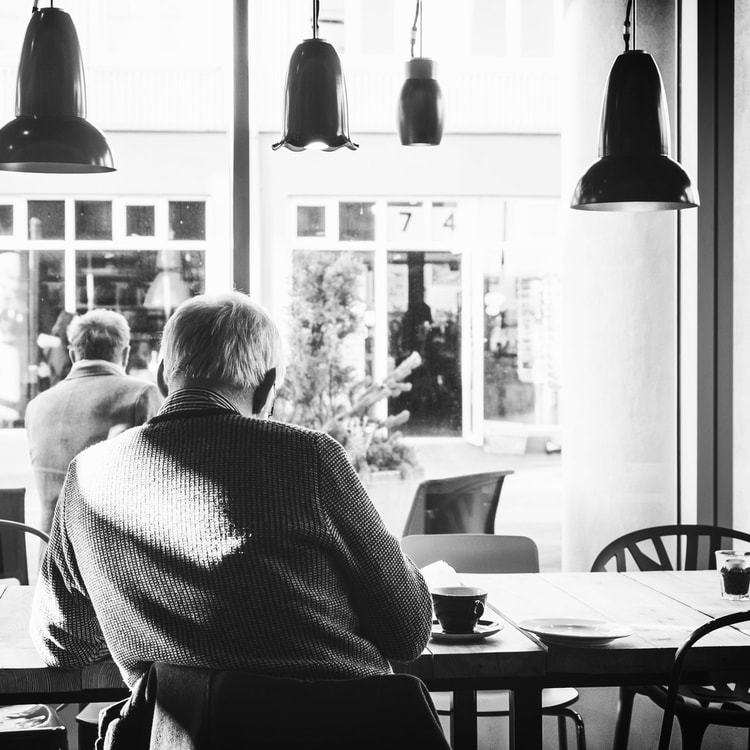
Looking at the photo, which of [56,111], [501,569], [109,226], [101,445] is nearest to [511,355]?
[501,569]

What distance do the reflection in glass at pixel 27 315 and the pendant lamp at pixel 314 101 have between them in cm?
203

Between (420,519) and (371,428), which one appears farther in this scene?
(371,428)

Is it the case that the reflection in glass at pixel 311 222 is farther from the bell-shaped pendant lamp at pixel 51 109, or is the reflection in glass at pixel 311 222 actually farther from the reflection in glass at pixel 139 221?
the bell-shaped pendant lamp at pixel 51 109

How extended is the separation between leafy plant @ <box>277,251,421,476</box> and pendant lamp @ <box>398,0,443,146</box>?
1543 millimetres

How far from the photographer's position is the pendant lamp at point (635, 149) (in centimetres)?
244

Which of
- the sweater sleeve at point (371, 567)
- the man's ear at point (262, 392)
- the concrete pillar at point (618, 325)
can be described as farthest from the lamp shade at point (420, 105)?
the sweater sleeve at point (371, 567)

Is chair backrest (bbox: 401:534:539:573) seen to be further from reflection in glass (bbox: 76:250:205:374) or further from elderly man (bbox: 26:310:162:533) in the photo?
reflection in glass (bbox: 76:250:205:374)

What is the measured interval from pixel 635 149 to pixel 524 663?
4.25ft

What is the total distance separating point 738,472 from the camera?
3.83m

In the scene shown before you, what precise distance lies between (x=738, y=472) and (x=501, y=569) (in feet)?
3.78

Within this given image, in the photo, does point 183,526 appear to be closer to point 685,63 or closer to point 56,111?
point 56,111

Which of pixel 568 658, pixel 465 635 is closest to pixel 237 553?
pixel 465 635

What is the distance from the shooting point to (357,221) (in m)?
4.86

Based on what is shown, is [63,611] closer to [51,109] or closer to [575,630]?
[575,630]
